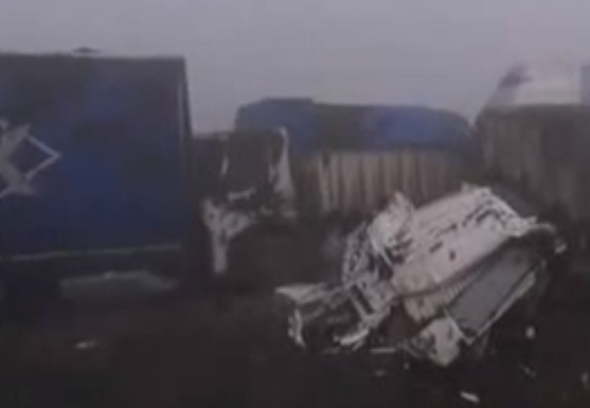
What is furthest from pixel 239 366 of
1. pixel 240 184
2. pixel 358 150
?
pixel 358 150

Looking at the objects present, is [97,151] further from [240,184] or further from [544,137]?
[544,137]

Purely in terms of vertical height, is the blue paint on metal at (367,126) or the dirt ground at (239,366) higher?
the blue paint on metal at (367,126)

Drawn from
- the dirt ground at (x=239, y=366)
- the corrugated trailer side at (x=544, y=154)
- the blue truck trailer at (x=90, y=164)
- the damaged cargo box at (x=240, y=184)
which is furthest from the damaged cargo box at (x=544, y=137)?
the blue truck trailer at (x=90, y=164)

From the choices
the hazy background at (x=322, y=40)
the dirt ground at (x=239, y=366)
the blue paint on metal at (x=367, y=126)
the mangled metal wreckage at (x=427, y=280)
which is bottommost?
the dirt ground at (x=239, y=366)

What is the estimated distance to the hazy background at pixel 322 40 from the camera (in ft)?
7.04

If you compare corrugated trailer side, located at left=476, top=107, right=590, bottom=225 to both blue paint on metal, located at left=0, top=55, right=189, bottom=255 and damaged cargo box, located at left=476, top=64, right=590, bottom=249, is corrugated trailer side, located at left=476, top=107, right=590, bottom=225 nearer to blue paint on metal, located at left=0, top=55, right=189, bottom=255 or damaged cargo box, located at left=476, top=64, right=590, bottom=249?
damaged cargo box, located at left=476, top=64, right=590, bottom=249

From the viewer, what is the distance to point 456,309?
2.26 m

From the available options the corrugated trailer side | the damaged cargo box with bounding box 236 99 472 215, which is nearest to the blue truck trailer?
the damaged cargo box with bounding box 236 99 472 215

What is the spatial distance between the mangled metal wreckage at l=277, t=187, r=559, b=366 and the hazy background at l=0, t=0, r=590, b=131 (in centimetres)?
18

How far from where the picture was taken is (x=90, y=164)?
2154 mm

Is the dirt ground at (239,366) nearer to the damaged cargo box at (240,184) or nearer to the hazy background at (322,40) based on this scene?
the damaged cargo box at (240,184)

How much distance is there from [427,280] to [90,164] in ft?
1.82

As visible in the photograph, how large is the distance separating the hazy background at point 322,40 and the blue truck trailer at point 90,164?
0.03 meters

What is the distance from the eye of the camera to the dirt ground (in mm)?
2164
